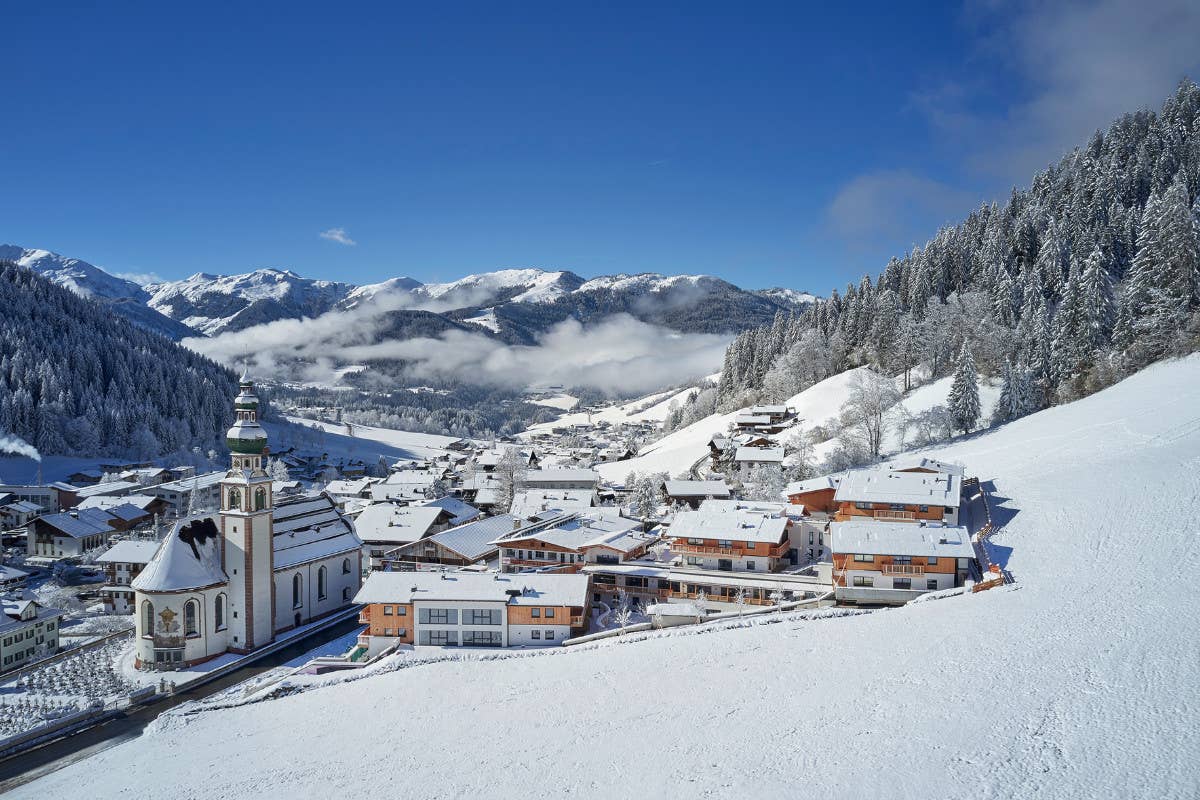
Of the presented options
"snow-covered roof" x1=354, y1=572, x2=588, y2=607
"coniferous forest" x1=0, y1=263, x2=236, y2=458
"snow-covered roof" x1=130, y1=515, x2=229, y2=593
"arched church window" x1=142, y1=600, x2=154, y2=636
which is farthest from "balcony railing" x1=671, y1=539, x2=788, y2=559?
"coniferous forest" x1=0, y1=263, x2=236, y2=458

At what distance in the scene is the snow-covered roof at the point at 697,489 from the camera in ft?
215

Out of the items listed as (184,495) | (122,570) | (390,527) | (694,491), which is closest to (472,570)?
(390,527)

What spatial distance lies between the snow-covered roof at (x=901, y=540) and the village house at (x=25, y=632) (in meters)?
42.6

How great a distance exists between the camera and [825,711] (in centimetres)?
2205

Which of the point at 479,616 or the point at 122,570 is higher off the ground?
the point at 479,616

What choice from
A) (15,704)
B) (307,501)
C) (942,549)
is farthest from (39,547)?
(942,549)

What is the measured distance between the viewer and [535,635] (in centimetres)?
3697

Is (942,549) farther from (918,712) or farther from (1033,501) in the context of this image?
(918,712)

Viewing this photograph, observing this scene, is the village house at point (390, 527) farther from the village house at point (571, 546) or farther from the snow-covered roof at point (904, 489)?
the snow-covered roof at point (904, 489)

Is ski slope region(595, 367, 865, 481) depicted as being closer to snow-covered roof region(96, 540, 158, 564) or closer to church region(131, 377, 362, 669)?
church region(131, 377, 362, 669)

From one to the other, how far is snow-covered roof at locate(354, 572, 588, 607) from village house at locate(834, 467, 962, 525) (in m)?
17.5

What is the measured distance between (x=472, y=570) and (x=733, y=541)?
15.9 metres

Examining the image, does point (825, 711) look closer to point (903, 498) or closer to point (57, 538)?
point (903, 498)

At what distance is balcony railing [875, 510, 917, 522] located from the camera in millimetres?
43969
